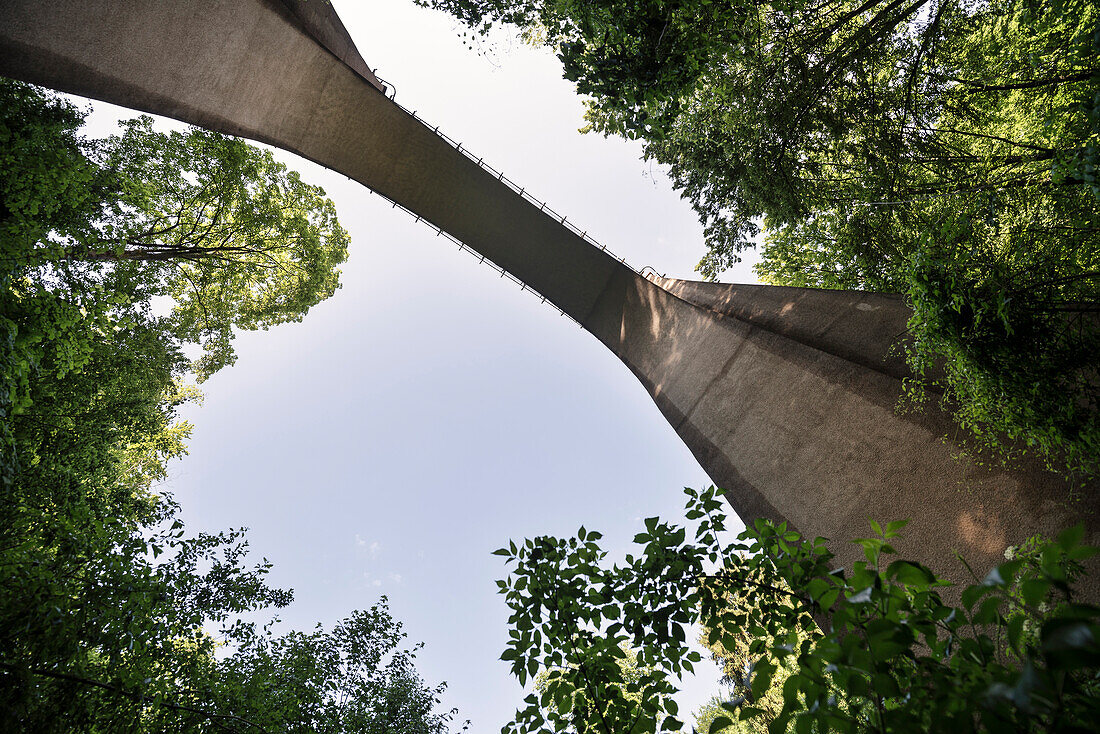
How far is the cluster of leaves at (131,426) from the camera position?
11.2 ft

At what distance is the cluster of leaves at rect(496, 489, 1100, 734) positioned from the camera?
3.76 ft

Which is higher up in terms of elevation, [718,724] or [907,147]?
A: [907,147]

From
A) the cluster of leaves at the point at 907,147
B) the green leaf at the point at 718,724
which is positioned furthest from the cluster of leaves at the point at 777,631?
the cluster of leaves at the point at 907,147

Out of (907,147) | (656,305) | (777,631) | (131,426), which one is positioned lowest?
(131,426)

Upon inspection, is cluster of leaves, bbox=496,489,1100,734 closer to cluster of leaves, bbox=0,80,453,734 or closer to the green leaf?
the green leaf

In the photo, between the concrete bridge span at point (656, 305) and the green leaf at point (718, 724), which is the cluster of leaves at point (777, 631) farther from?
the concrete bridge span at point (656, 305)

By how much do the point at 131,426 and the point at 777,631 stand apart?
399 inches

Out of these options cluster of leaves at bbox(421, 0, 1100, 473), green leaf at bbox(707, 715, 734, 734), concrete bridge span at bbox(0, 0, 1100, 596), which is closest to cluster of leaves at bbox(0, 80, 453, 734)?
concrete bridge span at bbox(0, 0, 1100, 596)

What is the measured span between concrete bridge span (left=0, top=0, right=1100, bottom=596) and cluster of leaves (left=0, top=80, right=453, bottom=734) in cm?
171

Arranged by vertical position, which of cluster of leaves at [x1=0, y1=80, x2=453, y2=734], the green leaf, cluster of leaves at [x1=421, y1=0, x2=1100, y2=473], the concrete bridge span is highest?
cluster of leaves at [x1=421, y1=0, x2=1100, y2=473]

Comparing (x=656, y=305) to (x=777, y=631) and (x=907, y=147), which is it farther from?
(x=777, y=631)

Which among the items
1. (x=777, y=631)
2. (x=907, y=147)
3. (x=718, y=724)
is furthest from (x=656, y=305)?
(x=718, y=724)

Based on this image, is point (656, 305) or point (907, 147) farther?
point (656, 305)

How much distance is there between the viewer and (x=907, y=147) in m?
7.54
